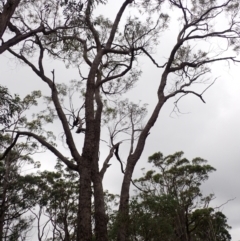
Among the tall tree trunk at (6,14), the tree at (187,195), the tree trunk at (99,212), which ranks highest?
the tree at (187,195)

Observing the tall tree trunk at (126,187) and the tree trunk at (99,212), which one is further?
the tall tree trunk at (126,187)

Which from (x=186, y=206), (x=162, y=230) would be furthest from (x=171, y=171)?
(x=162, y=230)

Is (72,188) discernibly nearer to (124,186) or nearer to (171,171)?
(171,171)

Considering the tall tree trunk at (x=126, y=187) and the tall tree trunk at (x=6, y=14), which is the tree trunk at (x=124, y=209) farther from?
the tall tree trunk at (x=6, y=14)

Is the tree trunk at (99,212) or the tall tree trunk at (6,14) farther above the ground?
the tall tree trunk at (6,14)

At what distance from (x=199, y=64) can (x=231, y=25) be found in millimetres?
1632

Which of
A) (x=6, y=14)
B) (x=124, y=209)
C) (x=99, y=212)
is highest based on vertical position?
(x=6, y=14)

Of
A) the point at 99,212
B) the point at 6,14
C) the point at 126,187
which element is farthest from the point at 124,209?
the point at 6,14

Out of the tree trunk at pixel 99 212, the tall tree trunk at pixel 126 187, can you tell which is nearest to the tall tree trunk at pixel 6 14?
the tree trunk at pixel 99 212

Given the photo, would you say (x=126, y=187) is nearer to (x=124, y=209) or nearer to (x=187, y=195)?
(x=124, y=209)

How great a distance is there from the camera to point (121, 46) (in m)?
8.79

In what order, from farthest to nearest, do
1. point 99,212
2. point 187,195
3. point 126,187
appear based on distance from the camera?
point 187,195
point 126,187
point 99,212

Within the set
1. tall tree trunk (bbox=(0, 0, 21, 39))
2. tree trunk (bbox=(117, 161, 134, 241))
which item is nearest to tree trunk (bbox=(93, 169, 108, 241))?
tree trunk (bbox=(117, 161, 134, 241))

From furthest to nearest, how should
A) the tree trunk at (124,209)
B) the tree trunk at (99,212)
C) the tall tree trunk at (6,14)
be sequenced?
the tree trunk at (124,209), the tree trunk at (99,212), the tall tree trunk at (6,14)
